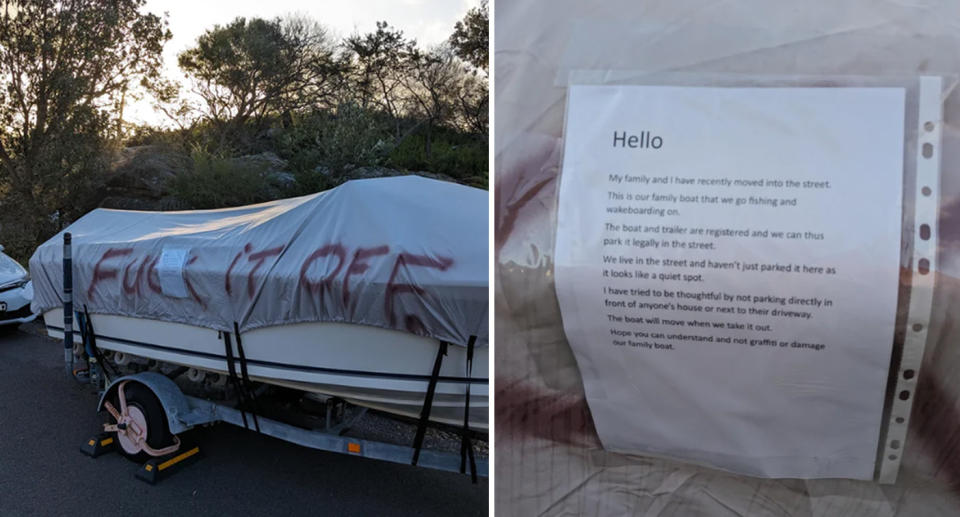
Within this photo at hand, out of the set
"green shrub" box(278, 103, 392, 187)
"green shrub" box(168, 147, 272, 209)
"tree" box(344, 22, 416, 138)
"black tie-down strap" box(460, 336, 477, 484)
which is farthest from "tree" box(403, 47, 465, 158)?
"black tie-down strap" box(460, 336, 477, 484)

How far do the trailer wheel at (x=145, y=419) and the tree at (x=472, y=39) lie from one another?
792 inches

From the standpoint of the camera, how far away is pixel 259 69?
982 inches

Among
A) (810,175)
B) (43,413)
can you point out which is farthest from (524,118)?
(43,413)

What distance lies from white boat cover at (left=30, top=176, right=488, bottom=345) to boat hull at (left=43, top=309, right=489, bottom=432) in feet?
0.29

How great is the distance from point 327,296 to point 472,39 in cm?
2233

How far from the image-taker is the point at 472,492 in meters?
4.46

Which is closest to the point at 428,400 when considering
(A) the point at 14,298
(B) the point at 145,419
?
(B) the point at 145,419

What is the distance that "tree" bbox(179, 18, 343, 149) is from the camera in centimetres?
2397

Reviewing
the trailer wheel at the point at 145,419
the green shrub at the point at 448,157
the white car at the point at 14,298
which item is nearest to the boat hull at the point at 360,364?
the trailer wheel at the point at 145,419

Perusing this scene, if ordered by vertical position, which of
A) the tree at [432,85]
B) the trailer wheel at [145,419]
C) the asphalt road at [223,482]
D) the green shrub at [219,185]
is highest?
the tree at [432,85]

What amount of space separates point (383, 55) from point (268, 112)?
5185mm

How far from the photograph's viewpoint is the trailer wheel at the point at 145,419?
466 cm

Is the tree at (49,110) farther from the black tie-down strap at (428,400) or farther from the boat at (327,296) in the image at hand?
the black tie-down strap at (428,400)

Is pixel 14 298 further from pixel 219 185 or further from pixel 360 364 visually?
pixel 219 185
